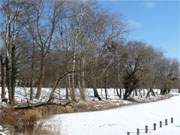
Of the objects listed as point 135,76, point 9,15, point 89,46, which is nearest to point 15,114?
point 9,15

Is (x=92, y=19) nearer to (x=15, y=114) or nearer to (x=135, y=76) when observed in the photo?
(x=135, y=76)

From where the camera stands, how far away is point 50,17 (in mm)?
50031

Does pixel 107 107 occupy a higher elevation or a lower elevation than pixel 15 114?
lower

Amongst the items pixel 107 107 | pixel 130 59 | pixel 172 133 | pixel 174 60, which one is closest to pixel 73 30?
pixel 107 107

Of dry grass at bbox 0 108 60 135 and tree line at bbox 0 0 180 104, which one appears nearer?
dry grass at bbox 0 108 60 135

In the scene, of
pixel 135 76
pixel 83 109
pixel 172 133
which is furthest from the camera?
pixel 135 76

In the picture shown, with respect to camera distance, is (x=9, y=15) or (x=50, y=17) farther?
(x=50, y=17)

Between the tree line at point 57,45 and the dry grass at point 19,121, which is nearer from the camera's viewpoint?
the dry grass at point 19,121

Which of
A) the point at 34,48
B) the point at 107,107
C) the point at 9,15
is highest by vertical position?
the point at 9,15

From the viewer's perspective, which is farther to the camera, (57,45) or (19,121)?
(57,45)

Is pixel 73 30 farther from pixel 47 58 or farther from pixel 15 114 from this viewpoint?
pixel 15 114

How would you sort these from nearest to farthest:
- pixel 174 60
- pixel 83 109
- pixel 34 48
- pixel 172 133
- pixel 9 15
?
pixel 172 133, pixel 9 15, pixel 83 109, pixel 34 48, pixel 174 60

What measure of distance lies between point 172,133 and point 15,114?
11.4 meters

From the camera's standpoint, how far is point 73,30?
2106 inches
